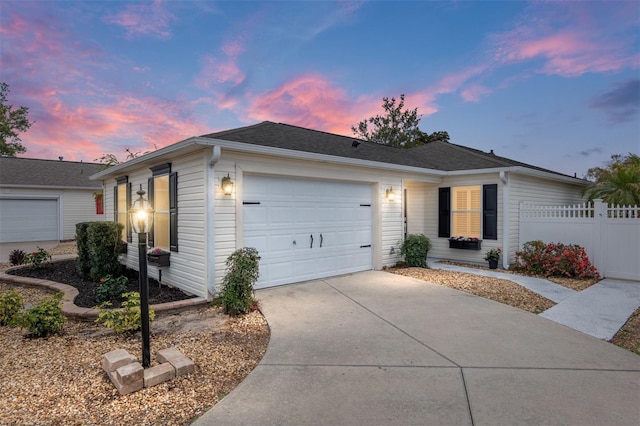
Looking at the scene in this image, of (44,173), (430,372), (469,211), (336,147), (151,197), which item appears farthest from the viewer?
(44,173)

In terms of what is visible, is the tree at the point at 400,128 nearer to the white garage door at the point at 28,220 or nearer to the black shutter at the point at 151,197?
the white garage door at the point at 28,220

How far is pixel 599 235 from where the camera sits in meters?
7.04

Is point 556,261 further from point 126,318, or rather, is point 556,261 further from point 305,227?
point 126,318

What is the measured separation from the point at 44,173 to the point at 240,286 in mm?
17333

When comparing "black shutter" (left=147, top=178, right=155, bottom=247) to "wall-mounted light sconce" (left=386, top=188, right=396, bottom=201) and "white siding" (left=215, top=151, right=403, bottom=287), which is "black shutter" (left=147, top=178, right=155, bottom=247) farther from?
"wall-mounted light sconce" (left=386, top=188, right=396, bottom=201)

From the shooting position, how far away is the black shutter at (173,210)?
19.2 ft

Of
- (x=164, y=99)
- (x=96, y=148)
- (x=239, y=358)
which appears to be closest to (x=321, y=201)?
(x=239, y=358)

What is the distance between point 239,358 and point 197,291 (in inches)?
99.6

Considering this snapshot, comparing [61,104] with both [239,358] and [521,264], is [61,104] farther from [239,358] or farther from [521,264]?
[521,264]

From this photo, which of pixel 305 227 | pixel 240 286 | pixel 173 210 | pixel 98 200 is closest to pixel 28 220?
pixel 98 200

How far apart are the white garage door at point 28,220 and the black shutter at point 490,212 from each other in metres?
18.5

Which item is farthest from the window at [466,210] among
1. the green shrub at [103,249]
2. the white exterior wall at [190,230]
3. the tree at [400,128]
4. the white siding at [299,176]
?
the tree at [400,128]

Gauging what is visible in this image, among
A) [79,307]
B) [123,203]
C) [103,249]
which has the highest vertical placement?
[123,203]

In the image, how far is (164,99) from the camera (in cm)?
962
